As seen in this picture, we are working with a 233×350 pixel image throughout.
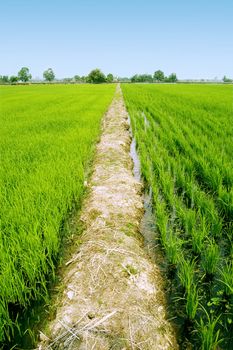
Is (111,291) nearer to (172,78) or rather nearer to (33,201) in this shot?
(33,201)

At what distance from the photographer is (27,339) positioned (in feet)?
5.97

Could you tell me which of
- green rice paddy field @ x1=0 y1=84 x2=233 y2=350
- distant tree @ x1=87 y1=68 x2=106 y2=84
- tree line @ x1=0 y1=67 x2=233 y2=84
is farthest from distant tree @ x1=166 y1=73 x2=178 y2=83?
green rice paddy field @ x1=0 y1=84 x2=233 y2=350

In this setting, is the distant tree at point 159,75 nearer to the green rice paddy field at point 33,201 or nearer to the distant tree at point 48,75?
the distant tree at point 48,75

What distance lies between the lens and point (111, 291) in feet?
6.70

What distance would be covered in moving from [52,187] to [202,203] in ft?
6.23

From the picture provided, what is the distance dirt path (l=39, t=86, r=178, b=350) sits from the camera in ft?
5.50

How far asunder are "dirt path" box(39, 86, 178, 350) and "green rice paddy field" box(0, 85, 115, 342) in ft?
0.93

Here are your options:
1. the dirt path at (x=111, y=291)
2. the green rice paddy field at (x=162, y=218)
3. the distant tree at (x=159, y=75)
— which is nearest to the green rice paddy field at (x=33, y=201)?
the green rice paddy field at (x=162, y=218)

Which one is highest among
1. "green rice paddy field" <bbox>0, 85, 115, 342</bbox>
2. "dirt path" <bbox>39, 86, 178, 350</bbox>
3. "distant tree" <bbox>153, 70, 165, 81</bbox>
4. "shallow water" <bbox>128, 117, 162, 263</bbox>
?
Result: "distant tree" <bbox>153, 70, 165, 81</bbox>

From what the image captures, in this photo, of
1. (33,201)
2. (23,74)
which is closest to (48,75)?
(23,74)

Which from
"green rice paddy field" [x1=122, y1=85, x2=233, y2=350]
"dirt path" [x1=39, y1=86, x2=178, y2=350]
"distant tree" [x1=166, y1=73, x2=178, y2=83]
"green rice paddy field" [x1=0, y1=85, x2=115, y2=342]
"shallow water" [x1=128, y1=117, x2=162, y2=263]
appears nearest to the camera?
"dirt path" [x1=39, y1=86, x2=178, y2=350]

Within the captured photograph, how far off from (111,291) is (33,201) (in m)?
1.48

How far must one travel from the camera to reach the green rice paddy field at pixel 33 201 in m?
2.05

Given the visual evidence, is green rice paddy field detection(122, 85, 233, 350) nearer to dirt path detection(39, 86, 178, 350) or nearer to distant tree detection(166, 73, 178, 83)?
dirt path detection(39, 86, 178, 350)
